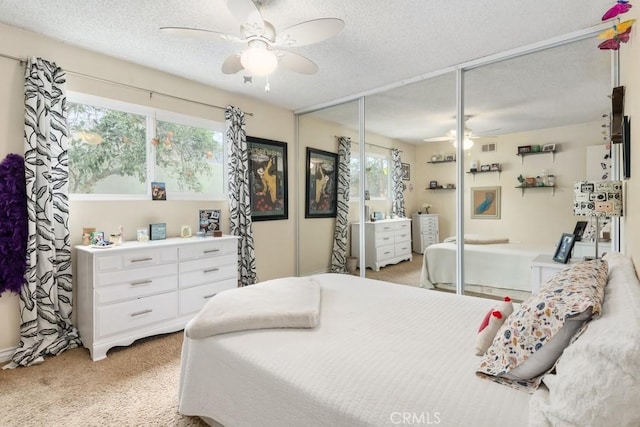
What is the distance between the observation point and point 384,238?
3922 mm

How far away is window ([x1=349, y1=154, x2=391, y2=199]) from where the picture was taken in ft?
12.6

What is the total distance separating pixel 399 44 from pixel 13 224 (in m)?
3.34

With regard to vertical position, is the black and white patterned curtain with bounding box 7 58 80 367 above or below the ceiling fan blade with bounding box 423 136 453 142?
below

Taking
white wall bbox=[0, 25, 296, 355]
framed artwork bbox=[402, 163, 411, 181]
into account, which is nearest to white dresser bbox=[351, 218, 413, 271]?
framed artwork bbox=[402, 163, 411, 181]

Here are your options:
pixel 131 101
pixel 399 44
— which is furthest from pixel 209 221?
pixel 399 44

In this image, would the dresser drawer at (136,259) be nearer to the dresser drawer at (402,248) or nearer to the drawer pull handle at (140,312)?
the drawer pull handle at (140,312)

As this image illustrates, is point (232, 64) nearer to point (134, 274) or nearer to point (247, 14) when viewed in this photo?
point (247, 14)

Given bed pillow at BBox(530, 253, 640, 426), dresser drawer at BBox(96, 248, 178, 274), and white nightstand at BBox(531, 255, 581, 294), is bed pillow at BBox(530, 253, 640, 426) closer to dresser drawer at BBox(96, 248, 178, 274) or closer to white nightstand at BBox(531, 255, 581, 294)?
white nightstand at BBox(531, 255, 581, 294)

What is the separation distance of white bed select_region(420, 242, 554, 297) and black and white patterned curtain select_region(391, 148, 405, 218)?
23.5 inches

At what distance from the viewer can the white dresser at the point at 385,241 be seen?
3686 millimetres

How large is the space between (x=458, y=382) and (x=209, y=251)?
264 cm

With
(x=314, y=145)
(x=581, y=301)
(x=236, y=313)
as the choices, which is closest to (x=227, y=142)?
(x=314, y=145)

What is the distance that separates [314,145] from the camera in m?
4.48

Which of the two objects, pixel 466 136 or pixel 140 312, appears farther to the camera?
pixel 466 136
